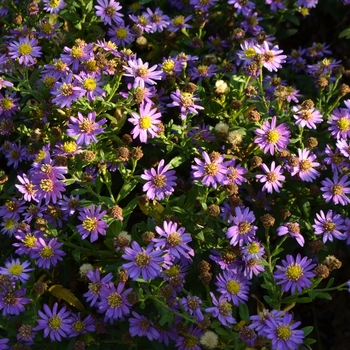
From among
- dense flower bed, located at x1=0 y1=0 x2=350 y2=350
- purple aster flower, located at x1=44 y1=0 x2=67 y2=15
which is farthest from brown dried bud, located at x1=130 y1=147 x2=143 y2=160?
purple aster flower, located at x1=44 y1=0 x2=67 y2=15

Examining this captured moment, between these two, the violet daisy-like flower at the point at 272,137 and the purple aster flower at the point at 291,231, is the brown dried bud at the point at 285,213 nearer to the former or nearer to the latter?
the purple aster flower at the point at 291,231

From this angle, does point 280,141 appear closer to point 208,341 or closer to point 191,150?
point 191,150

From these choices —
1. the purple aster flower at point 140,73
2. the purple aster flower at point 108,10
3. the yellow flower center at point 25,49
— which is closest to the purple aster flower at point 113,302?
the purple aster flower at point 140,73

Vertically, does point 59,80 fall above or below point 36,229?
above

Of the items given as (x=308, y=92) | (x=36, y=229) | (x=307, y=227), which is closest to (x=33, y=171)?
(x=36, y=229)

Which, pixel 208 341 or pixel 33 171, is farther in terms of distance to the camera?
pixel 33 171

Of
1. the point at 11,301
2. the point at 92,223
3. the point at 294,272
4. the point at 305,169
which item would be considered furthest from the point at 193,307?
the point at 305,169

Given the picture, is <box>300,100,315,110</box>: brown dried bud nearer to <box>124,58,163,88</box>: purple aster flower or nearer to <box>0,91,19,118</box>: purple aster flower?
<box>124,58,163,88</box>: purple aster flower
